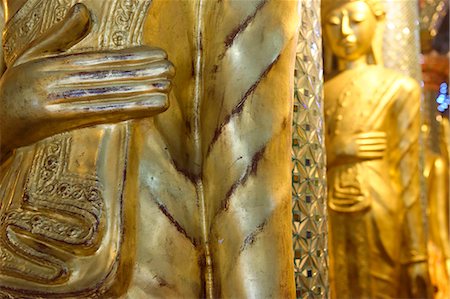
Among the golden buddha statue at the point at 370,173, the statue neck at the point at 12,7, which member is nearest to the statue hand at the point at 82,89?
the statue neck at the point at 12,7

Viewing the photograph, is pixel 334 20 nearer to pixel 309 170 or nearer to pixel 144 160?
pixel 309 170

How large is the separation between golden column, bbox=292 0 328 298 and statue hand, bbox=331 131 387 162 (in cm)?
157

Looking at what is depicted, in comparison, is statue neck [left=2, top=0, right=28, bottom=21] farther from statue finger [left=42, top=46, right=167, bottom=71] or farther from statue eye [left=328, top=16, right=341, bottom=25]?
statue eye [left=328, top=16, right=341, bottom=25]

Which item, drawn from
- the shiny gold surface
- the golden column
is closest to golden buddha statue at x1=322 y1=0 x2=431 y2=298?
the shiny gold surface

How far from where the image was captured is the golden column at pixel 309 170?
3.73ft

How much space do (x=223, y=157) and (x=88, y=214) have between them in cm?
16

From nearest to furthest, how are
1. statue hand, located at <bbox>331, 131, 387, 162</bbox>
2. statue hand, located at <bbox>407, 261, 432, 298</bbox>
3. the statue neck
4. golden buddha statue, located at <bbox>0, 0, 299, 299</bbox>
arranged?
golden buddha statue, located at <bbox>0, 0, 299, 299</bbox> < the statue neck < statue hand, located at <bbox>407, 261, 432, 298</bbox> < statue hand, located at <bbox>331, 131, 387, 162</bbox>

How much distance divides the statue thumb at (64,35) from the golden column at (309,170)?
1.12 feet

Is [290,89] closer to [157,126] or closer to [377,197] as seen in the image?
[157,126]

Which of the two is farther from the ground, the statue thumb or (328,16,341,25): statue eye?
(328,16,341,25): statue eye

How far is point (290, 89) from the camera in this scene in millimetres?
982

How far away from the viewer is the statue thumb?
0.96 meters

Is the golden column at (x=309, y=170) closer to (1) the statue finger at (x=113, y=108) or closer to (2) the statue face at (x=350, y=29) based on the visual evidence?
(1) the statue finger at (x=113, y=108)

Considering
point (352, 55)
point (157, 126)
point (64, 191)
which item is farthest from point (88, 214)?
point (352, 55)
